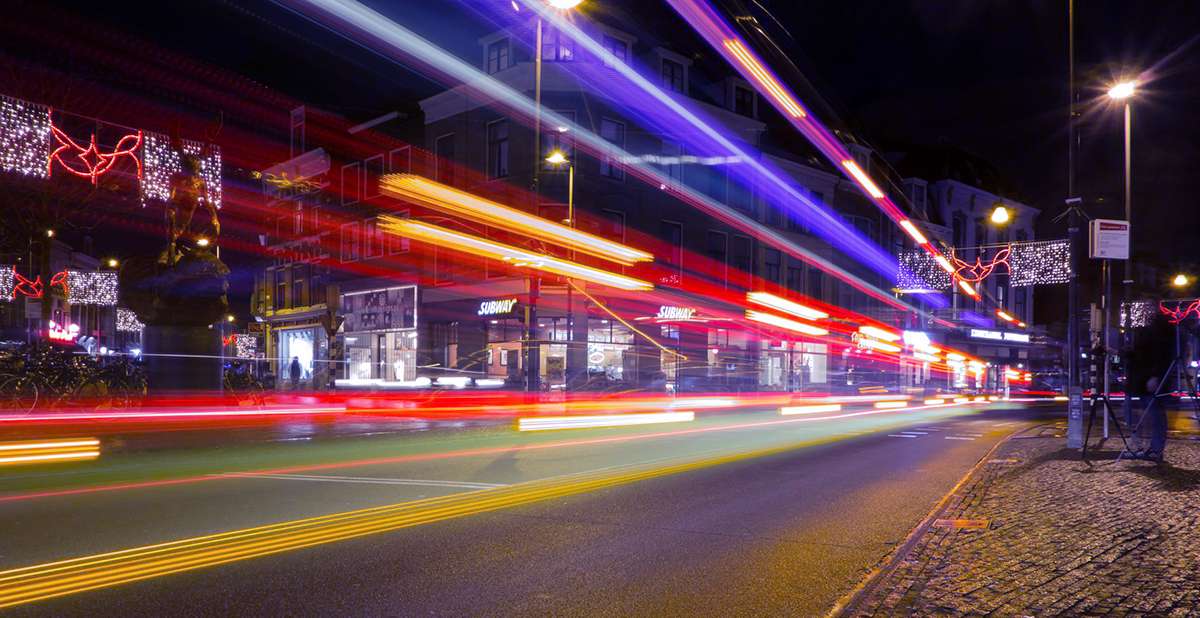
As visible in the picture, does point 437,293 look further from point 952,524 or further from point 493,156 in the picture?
point 952,524

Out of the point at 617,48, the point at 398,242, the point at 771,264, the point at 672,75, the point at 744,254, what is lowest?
the point at 771,264

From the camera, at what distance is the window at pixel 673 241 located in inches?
1403

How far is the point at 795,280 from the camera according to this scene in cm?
4344

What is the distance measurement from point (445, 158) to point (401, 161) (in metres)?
3.43

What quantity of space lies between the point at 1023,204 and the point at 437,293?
51027 millimetres

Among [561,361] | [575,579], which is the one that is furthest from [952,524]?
[561,361]

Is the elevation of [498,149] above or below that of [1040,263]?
above

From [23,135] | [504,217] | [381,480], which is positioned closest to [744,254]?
[504,217]

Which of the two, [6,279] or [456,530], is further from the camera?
[6,279]

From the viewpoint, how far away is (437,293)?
3469cm

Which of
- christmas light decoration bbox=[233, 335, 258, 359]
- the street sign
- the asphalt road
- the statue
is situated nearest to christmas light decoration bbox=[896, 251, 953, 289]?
the street sign

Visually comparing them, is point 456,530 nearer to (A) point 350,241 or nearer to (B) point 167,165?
(B) point 167,165

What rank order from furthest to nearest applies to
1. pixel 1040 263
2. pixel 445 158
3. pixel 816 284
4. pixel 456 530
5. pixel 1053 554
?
pixel 816 284 → pixel 445 158 → pixel 1040 263 → pixel 456 530 → pixel 1053 554

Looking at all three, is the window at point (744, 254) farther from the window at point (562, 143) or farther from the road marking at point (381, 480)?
the road marking at point (381, 480)
